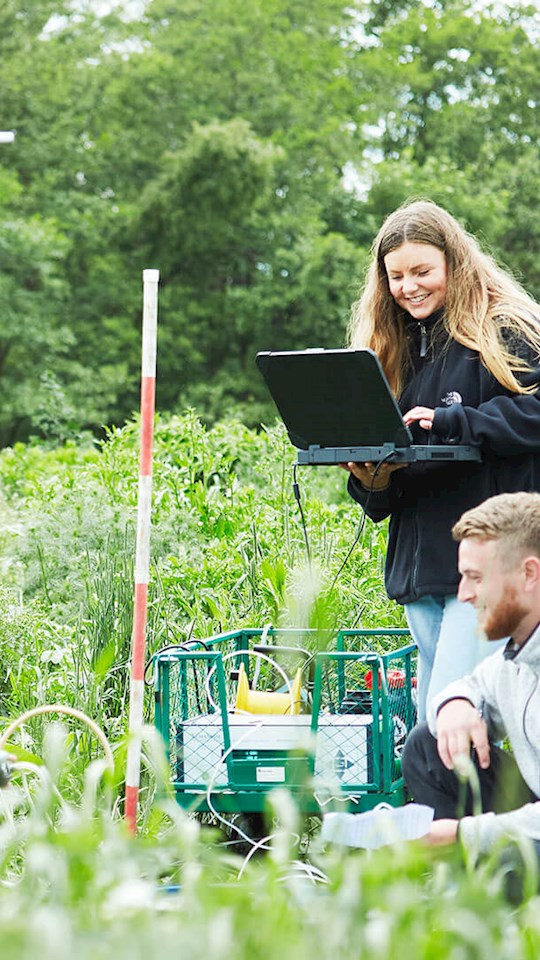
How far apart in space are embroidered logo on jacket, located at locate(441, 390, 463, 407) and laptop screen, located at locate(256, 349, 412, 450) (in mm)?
205

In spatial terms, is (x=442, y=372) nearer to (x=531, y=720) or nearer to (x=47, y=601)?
(x=531, y=720)

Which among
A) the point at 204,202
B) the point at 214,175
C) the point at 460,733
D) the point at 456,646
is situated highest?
the point at 214,175

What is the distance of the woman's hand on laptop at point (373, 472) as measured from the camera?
316 centimetres

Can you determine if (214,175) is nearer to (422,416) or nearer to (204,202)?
(204,202)

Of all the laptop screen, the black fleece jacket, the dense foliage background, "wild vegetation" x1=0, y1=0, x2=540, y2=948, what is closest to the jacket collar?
the black fleece jacket

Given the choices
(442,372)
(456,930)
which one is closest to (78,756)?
(442,372)

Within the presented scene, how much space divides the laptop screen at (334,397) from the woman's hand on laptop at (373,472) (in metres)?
0.06

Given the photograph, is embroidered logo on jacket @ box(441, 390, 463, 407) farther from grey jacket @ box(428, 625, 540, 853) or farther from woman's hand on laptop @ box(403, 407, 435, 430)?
grey jacket @ box(428, 625, 540, 853)

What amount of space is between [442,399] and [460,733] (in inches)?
34.3

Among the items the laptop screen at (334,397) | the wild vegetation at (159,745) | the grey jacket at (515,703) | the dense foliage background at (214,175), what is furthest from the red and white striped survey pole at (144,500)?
the dense foliage background at (214,175)

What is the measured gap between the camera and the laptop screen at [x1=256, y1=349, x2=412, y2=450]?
120 inches

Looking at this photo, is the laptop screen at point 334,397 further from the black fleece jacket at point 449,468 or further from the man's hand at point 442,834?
the man's hand at point 442,834

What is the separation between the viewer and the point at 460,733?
2.73 metres

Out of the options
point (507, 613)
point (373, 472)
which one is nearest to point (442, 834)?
point (507, 613)
